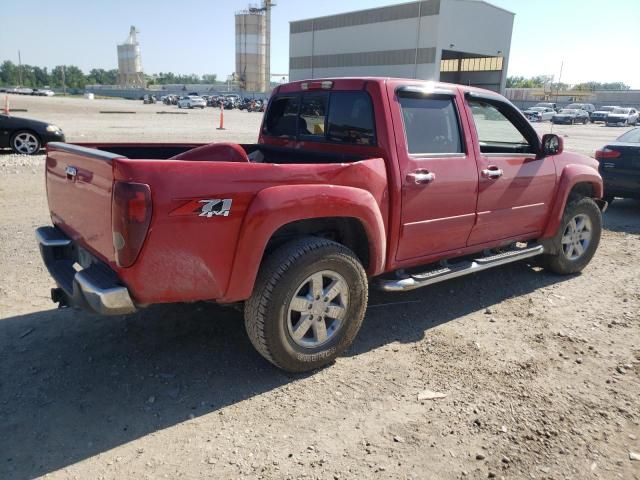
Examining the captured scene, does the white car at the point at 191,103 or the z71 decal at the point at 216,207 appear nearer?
the z71 decal at the point at 216,207

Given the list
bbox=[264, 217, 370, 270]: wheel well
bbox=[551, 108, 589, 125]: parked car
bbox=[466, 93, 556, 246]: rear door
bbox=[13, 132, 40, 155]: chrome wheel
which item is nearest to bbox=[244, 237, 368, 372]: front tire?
bbox=[264, 217, 370, 270]: wheel well

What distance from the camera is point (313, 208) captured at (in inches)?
126

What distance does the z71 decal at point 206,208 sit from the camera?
2703mm

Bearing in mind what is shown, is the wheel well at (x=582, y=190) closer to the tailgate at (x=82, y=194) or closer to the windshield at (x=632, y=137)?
the windshield at (x=632, y=137)

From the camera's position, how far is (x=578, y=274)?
5.76m

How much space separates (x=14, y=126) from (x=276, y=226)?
1183cm

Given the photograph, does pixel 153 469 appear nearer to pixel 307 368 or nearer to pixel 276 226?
Result: pixel 307 368

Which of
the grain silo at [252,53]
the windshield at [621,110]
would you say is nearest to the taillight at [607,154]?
the windshield at [621,110]

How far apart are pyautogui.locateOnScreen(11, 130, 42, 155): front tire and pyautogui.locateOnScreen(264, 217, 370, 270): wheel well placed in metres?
11.4

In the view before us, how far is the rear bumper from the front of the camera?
271cm

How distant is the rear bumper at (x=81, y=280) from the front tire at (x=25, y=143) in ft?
33.6

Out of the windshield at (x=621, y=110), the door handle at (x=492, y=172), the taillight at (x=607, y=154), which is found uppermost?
the windshield at (x=621, y=110)

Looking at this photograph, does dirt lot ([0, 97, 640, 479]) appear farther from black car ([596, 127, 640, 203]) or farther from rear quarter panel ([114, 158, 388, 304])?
black car ([596, 127, 640, 203])

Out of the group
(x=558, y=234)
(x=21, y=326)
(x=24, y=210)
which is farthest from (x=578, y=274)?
(x=24, y=210)
